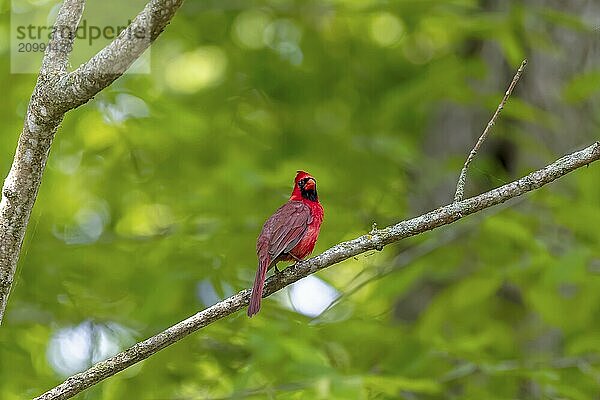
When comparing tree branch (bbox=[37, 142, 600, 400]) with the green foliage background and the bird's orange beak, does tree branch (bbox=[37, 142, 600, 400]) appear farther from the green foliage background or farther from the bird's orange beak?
the green foliage background

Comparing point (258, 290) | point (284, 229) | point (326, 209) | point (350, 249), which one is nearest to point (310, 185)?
point (284, 229)

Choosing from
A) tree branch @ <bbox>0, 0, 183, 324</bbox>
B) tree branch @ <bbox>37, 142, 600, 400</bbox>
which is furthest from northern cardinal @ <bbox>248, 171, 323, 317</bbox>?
tree branch @ <bbox>0, 0, 183, 324</bbox>

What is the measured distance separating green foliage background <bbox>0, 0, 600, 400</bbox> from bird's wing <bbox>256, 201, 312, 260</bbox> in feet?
2.46

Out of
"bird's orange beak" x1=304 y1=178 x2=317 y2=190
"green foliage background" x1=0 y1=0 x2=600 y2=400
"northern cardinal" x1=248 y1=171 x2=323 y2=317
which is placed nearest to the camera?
"northern cardinal" x1=248 y1=171 x2=323 y2=317

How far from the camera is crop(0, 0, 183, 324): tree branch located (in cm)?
195

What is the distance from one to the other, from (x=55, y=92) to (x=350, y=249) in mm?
823

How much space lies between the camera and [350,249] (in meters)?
2.27

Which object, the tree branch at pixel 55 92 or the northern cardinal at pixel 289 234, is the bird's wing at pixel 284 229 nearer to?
the northern cardinal at pixel 289 234

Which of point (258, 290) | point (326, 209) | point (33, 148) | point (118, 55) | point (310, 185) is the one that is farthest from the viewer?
point (326, 209)

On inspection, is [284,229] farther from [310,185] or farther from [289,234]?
[310,185]

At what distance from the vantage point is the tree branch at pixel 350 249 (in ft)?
7.11

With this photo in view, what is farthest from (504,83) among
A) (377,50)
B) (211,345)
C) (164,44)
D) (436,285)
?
(211,345)

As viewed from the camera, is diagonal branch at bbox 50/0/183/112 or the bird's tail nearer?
diagonal branch at bbox 50/0/183/112

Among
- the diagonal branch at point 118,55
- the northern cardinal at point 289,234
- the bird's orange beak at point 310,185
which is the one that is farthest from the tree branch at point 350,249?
the bird's orange beak at point 310,185
